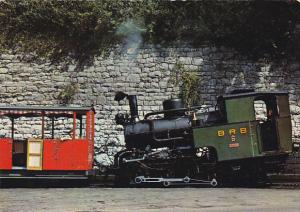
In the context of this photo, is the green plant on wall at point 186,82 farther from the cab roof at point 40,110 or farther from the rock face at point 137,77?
the cab roof at point 40,110

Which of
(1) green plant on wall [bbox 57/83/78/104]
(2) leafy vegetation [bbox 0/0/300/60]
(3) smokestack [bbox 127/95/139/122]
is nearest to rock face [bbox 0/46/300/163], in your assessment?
(1) green plant on wall [bbox 57/83/78/104]

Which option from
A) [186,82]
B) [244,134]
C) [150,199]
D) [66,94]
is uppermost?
[186,82]

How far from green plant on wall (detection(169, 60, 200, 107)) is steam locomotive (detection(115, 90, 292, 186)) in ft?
12.7

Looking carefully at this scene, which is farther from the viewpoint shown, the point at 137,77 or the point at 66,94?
the point at 137,77

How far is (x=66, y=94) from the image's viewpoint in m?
16.2

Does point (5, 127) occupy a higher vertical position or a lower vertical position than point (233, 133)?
higher

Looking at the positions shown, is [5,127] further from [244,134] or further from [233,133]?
[244,134]

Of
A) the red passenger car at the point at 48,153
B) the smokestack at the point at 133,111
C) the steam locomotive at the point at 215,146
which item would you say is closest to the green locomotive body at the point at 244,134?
the steam locomotive at the point at 215,146

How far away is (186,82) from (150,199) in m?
7.51

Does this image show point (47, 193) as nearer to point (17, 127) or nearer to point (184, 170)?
point (184, 170)

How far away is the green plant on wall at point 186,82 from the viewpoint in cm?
1617

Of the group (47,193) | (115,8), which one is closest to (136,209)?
(47,193)

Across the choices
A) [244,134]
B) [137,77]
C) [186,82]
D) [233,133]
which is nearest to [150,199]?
[233,133]

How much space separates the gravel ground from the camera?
827 centimetres
